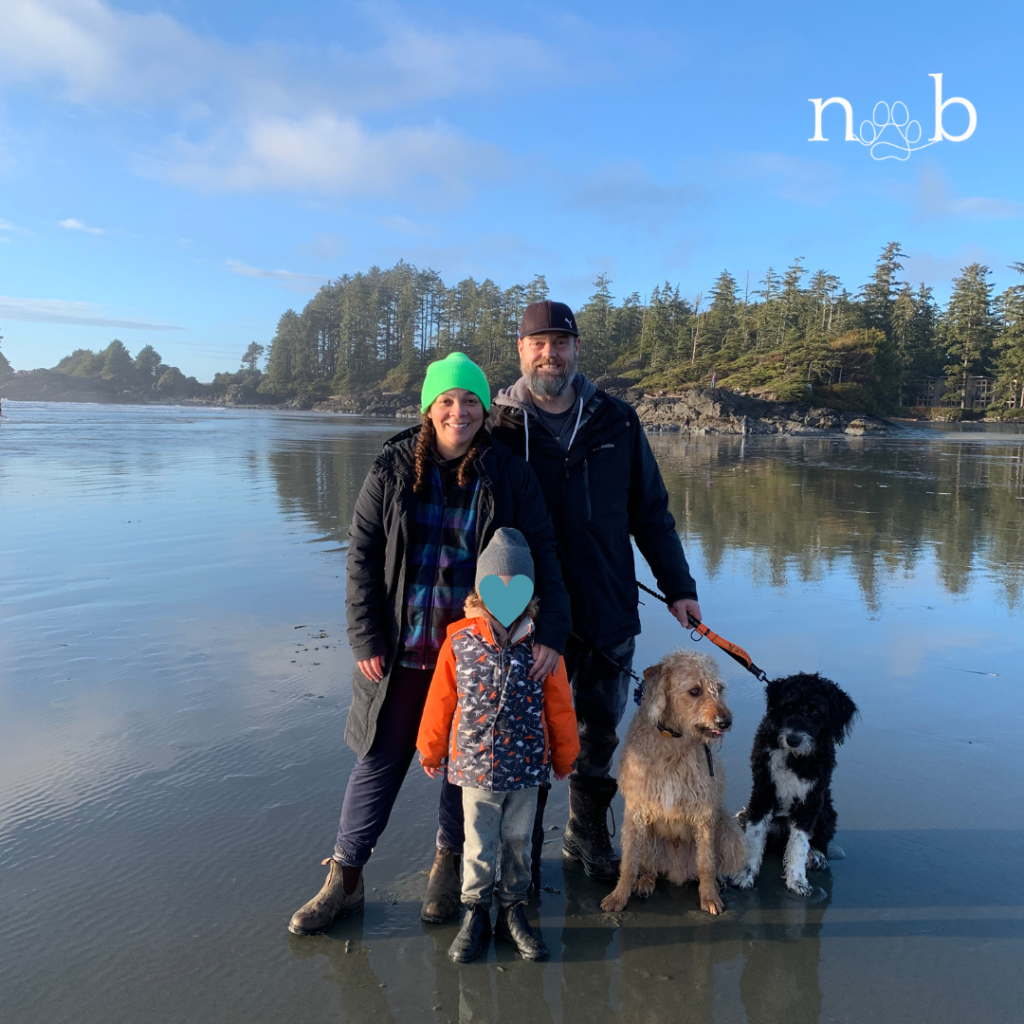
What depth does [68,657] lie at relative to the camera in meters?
5.59

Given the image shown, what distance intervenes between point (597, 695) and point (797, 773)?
3.19 ft

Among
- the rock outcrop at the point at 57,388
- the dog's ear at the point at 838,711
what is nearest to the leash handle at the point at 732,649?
the dog's ear at the point at 838,711

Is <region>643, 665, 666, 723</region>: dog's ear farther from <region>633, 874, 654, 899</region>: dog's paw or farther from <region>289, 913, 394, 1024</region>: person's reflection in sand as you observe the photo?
<region>289, 913, 394, 1024</region>: person's reflection in sand

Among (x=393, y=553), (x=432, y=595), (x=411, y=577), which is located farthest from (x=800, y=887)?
(x=393, y=553)

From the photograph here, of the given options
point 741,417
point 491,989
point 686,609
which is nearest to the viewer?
point 491,989

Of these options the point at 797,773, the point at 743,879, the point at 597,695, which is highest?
the point at 597,695

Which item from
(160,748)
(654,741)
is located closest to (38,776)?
(160,748)

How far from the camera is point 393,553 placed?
3059 mm

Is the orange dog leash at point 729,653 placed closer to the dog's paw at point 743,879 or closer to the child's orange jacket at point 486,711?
the child's orange jacket at point 486,711

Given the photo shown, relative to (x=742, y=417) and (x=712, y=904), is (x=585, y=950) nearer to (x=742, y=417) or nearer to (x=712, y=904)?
(x=712, y=904)

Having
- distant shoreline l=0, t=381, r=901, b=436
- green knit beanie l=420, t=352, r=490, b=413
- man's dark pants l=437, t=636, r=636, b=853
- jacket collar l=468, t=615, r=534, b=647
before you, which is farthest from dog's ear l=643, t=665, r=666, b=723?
distant shoreline l=0, t=381, r=901, b=436

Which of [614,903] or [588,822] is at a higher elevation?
[588,822]

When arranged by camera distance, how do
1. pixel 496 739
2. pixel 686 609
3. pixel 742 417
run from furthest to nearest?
pixel 742 417 < pixel 686 609 < pixel 496 739

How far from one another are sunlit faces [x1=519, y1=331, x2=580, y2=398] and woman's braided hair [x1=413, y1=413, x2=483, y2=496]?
0.53 m
